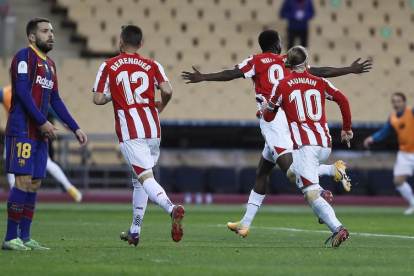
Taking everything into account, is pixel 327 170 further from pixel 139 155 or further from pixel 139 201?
pixel 139 155

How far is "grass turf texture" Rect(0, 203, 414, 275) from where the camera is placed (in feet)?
23.0

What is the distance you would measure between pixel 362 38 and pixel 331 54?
4.37 feet

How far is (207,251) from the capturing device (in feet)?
28.4

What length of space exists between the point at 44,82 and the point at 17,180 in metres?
0.95

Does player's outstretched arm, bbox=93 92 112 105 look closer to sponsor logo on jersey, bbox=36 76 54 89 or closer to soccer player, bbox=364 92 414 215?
sponsor logo on jersey, bbox=36 76 54 89

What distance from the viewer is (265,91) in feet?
35.7

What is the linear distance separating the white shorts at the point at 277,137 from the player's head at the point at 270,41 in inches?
32.5

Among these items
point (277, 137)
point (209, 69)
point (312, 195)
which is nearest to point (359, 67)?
point (277, 137)

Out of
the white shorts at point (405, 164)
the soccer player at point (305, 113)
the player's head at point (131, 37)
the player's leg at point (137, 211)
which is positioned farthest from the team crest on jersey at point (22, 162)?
the white shorts at point (405, 164)

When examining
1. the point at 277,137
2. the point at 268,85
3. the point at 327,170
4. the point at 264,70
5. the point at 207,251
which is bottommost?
the point at 207,251

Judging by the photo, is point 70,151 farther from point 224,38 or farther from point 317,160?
point 317,160

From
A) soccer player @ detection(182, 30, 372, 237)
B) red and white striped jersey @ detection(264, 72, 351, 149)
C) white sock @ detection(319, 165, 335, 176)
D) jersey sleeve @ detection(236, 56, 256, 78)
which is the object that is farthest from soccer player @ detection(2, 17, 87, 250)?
white sock @ detection(319, 165, 335, 176)

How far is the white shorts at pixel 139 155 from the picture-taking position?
8969 mm

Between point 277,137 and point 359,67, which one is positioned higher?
point 359,67
